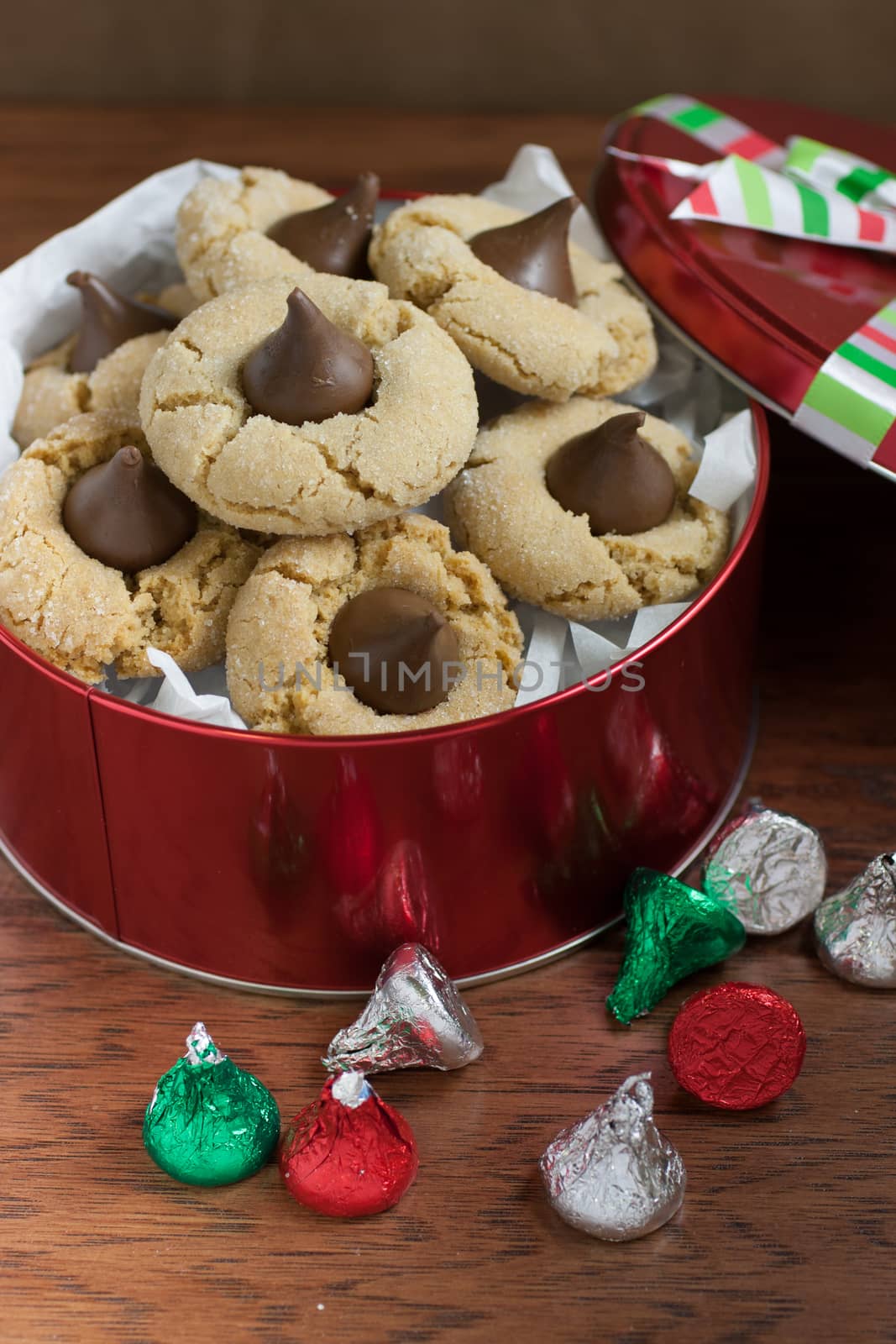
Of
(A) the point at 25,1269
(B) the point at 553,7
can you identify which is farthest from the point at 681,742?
(B) the point at 553,7

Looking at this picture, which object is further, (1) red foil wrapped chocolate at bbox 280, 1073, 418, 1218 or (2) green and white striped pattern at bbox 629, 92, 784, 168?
(2) green and white striped pattern at bbox 629, 92, 784, 168

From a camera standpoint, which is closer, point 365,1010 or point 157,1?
point 365,1010

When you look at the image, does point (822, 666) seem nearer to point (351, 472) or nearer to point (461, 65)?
point (351, 472)

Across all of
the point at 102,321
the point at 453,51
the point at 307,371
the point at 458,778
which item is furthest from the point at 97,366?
the point at 453,51

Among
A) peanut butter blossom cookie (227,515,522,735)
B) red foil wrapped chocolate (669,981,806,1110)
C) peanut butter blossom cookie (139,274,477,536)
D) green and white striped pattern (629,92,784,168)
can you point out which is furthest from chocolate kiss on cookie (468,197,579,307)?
red foil wrapped chocolate (669,981,806,1110)

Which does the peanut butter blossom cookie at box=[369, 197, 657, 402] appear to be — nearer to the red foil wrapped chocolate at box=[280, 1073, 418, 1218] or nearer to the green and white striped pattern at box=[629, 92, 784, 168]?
the green and white striped pattern at box=[629, 92, 784, 168]

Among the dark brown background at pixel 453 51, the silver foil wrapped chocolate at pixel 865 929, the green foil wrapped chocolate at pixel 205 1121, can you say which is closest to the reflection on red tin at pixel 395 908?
the green foil wrapped chocolate at pixel 205 1121
